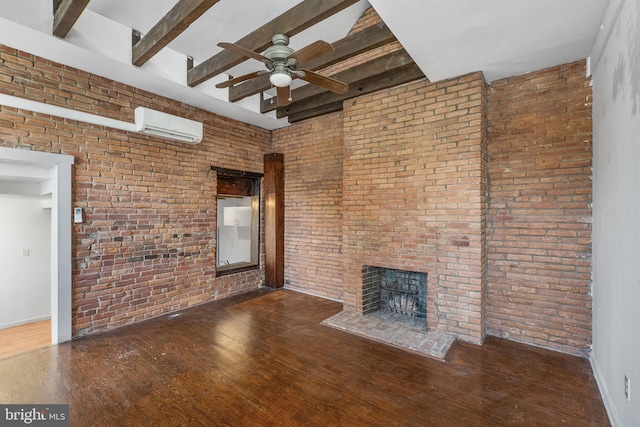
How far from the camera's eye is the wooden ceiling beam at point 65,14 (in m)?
2.33

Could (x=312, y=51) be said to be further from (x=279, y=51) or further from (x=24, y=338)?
(x=24, y=338)

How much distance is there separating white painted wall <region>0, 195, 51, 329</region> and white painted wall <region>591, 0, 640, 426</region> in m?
7.24

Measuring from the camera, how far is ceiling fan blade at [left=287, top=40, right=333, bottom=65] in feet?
7.21

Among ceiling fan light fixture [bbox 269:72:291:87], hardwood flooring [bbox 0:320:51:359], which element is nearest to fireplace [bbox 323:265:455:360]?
ceiling fan light fixture [bbox 269:72:291:87]

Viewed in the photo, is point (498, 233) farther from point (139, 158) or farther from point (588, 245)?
point (139, 158)

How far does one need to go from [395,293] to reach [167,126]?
158 inches

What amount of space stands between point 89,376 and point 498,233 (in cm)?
451

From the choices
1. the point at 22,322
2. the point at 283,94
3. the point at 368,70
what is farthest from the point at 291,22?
the point at 22,322

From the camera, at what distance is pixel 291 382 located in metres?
2.54

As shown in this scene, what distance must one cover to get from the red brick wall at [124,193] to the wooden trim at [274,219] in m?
0.95

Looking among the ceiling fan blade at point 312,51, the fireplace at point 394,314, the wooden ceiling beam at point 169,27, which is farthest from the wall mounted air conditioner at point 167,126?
the fireplace at point 394,314

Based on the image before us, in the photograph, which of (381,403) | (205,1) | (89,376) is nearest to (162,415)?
(89,376)

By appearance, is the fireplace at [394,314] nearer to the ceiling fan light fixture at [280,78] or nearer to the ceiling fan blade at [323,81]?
the ceiling fan blade at [323,81]

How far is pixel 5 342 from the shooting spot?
143 inches
